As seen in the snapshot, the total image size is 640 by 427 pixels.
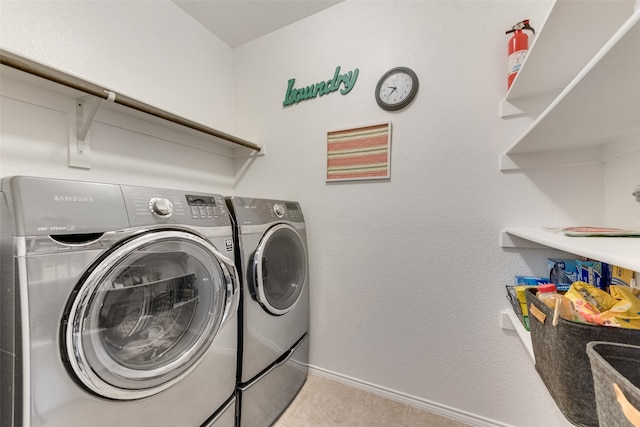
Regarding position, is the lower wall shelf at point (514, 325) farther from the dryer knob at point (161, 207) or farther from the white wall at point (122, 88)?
the white wall at point (122, 88)

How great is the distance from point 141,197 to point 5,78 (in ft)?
2.77

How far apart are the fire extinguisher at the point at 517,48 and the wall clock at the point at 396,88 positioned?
1.37 feet

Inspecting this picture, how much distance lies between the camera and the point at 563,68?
96 cm

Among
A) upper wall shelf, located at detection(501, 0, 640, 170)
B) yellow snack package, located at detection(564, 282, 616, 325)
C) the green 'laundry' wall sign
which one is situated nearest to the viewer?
upper wall shelf, located at detection(501, 0, 640, 170)

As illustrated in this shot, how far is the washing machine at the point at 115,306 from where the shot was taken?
0.59 meters

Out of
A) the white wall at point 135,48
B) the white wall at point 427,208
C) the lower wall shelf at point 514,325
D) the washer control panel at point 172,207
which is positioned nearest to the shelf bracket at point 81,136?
the white wall at point 135,48

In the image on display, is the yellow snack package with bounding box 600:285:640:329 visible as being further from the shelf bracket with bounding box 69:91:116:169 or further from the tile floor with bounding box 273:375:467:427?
the shelf bracket with bounding box 69:91:116:169

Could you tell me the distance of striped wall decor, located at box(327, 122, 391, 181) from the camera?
145 centimetres

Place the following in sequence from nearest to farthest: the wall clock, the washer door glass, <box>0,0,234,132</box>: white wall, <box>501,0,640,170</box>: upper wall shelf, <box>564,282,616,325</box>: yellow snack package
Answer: <box>501,0,640,170</box>: upper wall shelf → <box>564,282,616,325</box>: yellow snack package → <box>0,0,234,132</box>: white wall → the washer door glass → the wall clock

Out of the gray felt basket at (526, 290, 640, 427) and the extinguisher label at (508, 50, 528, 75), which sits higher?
the extinguisher label at (508, 50, 528, 75)

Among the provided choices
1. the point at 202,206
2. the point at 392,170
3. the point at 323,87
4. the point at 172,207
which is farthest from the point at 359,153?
the point at 172,207

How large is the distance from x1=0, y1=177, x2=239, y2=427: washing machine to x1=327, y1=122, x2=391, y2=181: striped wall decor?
79 centimetres

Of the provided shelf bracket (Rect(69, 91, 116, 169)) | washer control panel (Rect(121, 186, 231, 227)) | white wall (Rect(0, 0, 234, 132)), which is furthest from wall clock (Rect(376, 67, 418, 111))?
shelf bracket (Rect(69, 91, 116, 169))

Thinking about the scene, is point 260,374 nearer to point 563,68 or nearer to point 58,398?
point 58,398
